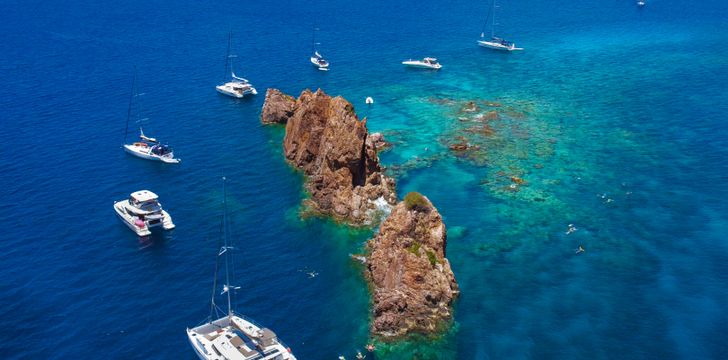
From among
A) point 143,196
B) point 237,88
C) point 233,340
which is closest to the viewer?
point 233,340

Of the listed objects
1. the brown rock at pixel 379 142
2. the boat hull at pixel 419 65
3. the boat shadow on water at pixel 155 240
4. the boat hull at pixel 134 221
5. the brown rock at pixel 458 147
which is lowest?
the boat shadow on water at pixel 155 240

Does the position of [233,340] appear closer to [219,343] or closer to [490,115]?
[219,343]

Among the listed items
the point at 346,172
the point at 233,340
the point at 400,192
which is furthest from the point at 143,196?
the point at 400,192

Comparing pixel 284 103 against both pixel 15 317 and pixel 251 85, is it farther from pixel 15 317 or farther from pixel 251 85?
pixel 15 317

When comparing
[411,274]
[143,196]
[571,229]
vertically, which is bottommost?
[143,196]

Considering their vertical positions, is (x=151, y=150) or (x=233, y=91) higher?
(x=233, y=91)

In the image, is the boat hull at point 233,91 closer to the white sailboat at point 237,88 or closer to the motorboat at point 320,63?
the white sailboat at point 237,88

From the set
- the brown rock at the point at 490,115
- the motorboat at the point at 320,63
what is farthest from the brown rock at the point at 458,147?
the motorboat at the point at 320,63

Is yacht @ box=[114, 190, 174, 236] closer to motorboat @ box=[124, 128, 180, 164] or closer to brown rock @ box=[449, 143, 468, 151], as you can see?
motorboat @ box=[124, 128, 180, 164]
